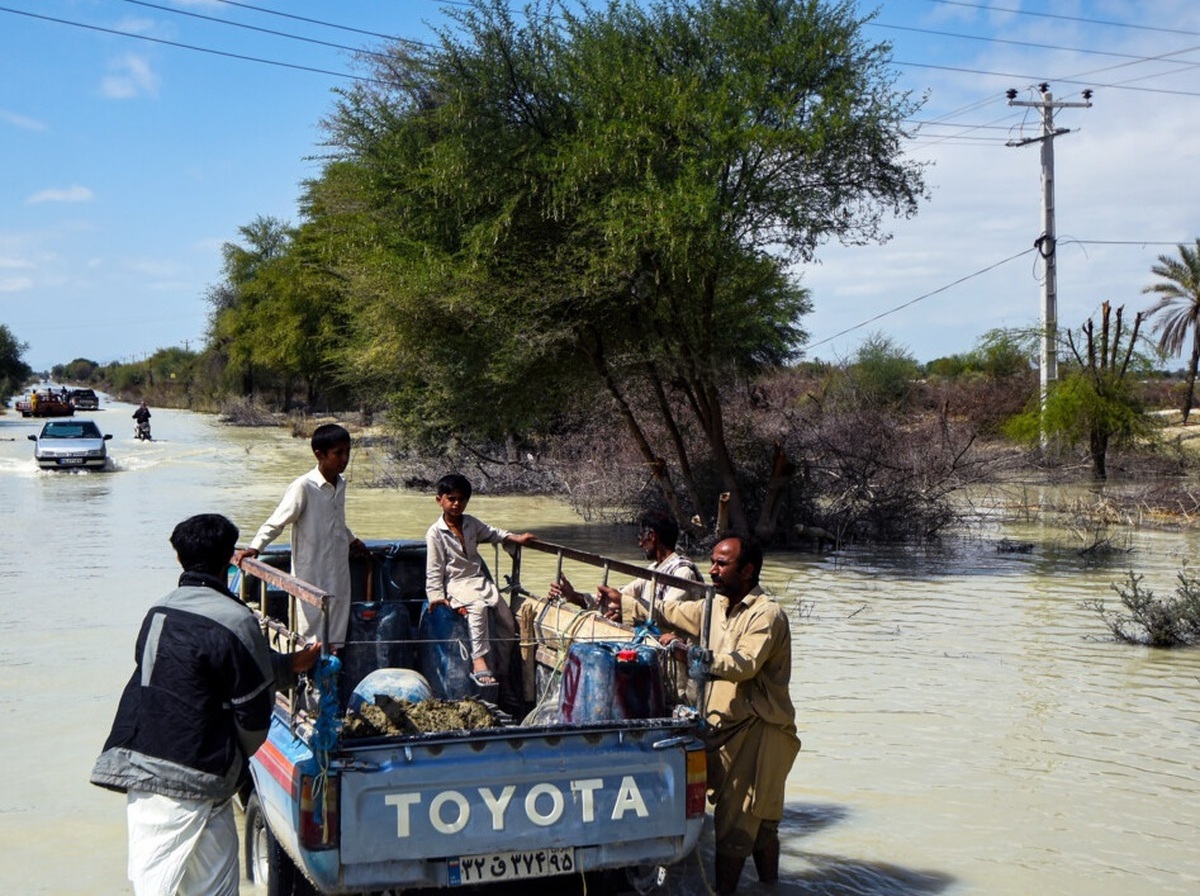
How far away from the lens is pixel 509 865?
189 inches

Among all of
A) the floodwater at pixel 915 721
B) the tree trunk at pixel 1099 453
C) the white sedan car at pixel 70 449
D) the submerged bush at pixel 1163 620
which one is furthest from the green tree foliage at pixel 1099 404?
the white sedan car at pixel 70 449

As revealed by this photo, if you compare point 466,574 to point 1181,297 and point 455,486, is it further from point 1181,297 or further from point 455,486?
point 1181,297

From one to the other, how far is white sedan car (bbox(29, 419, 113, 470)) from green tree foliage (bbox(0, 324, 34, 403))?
196 feet

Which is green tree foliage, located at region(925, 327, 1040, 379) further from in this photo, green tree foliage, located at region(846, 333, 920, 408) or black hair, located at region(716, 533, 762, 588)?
black hair, located at region(716, 533, 762, 588)

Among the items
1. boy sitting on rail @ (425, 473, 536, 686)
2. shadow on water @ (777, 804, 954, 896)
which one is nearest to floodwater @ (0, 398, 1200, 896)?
shadow on water @ (777, 804, 954, 896)

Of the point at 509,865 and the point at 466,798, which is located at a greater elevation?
the point at 466,798

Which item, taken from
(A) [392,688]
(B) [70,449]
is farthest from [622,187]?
(B) [70,449]

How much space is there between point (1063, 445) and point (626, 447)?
10996mm

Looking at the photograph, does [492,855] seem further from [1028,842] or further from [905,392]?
[905,392]

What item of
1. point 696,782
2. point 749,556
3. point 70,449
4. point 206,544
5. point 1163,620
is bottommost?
point 1163,620

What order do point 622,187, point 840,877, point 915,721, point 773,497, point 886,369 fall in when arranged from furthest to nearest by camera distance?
point 886,369 < point 773,497 < point 622,187 < point 915,721 < point 840,877

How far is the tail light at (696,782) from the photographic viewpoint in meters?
5.08

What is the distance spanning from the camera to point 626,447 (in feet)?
76.2

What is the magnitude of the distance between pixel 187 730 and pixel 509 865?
53.2 inches
